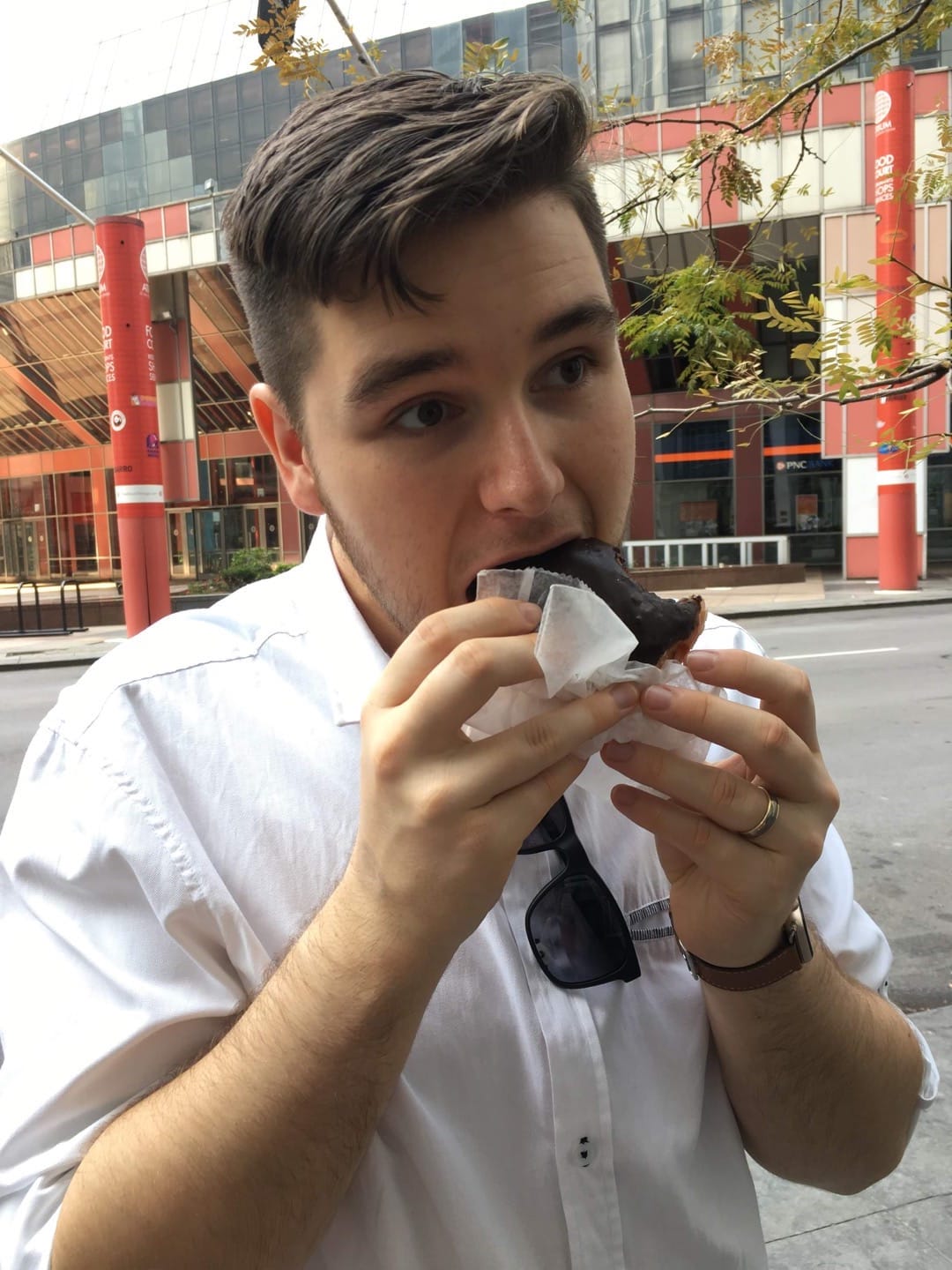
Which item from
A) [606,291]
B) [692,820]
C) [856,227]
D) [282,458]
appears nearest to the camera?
[692,820]

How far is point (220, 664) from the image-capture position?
5.22 ft

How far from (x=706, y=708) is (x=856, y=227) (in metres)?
22.4

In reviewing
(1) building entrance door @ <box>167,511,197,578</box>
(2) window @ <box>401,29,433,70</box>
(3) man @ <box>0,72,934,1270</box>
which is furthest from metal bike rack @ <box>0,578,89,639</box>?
(3) man @ <box>0,72,934,1270</box>

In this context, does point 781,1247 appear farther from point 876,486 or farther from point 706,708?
point 876,486

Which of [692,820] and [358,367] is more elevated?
[358,367]

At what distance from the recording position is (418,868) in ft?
3.84

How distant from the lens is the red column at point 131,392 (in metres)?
14.0

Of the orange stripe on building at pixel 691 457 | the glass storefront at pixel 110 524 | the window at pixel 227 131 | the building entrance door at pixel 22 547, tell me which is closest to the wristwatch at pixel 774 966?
the orange stripe on building at pixel 691 457

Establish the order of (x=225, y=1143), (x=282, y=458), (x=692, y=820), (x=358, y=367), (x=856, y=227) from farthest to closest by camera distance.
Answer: (x=856, y=227), (x=282, y=458), (x=358, y=367), (x=692, y=820), (x=225, y=1143)

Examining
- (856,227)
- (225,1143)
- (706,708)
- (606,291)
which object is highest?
(856,227)

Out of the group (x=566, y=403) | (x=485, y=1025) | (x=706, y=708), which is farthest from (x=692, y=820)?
(x=566, y=403)

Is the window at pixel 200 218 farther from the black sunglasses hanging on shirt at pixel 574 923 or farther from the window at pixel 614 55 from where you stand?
the black sunglasses hanging on shirt at pixel 574 923

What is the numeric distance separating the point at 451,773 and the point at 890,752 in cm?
772

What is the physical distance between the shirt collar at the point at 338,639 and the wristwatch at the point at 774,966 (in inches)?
26.7
